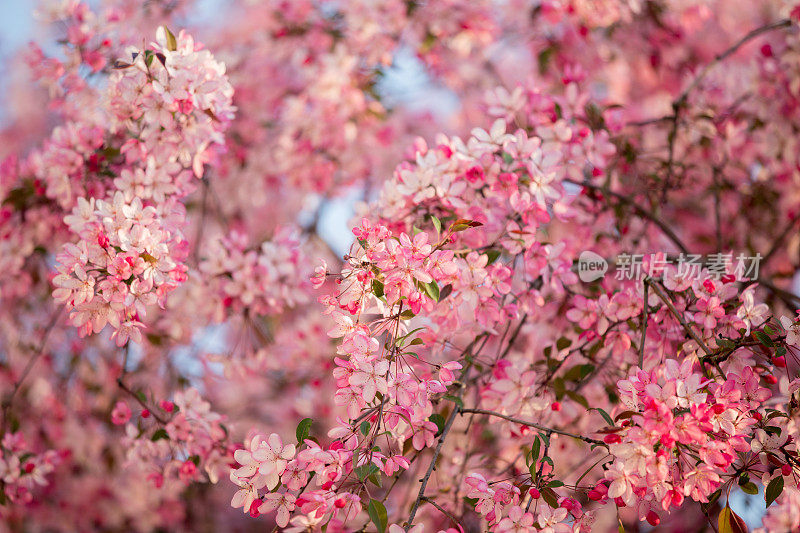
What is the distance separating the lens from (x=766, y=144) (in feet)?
6.06

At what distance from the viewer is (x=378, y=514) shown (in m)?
0.92

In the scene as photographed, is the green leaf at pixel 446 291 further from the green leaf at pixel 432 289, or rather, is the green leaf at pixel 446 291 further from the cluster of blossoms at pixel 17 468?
the cluster of blossoms at pixel 17 468

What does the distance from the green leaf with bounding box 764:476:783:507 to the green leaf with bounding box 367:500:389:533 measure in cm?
61

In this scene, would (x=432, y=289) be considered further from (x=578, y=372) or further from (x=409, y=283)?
(x=578, y=372)

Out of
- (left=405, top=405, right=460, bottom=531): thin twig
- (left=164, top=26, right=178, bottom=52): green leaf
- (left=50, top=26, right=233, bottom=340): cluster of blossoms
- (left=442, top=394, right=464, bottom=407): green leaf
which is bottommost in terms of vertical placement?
(left=405, top=405, right=460, bottom=531): thin twig

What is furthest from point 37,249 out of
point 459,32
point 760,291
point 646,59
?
point 646,59

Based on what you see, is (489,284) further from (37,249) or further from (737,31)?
(737,31)

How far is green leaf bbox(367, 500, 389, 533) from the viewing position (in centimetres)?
91

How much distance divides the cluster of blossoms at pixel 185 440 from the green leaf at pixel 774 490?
1.05 meters

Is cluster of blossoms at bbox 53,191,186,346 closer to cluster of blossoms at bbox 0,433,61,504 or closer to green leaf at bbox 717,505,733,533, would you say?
cluster of blossoms at bbox 0,433,61,504

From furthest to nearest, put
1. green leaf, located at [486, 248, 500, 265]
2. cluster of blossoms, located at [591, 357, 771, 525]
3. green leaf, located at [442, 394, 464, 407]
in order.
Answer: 1. green leaf, located at [486, 248, 500, 265]
2. green leaf, located at [442, 394, 464, 407]
3. cluster of blossoms, located at [591, 357, 771, 525]

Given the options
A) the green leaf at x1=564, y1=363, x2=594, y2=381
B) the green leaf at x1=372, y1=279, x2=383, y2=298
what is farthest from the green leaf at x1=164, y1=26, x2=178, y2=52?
the green leaf at x1=564, y1=363, x2=594, y2=381

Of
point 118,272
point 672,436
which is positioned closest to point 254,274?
point 118,272

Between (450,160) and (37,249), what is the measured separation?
3.76ft
